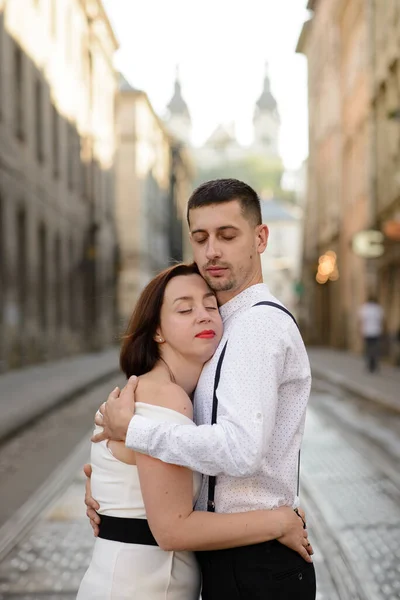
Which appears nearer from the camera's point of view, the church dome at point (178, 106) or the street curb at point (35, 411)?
the street curb at point (35, 411)

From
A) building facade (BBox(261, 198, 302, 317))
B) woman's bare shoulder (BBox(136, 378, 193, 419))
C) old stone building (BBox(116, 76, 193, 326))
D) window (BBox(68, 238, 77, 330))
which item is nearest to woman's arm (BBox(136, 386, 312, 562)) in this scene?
woman's bare shoulder (BBox(136, 378, 193, 419))

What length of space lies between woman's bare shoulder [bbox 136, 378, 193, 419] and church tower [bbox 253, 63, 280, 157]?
16727 centimetres

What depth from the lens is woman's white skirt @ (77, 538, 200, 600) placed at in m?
2.53

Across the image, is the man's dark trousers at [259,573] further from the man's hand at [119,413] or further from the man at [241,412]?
the man's hand at [119,413]

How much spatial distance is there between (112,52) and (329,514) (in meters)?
40.3

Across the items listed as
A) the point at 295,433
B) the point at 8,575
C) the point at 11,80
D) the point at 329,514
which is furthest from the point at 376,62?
the point at 295,433

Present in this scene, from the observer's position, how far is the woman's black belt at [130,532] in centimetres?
255

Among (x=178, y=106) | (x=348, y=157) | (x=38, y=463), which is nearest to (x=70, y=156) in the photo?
(x=348, y=157)

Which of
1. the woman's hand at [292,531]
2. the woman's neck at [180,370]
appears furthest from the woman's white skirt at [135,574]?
the woman's neck at [180,370]

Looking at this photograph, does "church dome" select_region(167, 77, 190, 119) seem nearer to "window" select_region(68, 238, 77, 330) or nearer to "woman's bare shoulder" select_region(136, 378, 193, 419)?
"window" select_region(68, 238, 77, 330)

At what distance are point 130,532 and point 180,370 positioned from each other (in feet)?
1.45

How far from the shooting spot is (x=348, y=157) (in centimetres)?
3650

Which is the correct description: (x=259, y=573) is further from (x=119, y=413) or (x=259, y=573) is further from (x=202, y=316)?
(x=202, y=316)

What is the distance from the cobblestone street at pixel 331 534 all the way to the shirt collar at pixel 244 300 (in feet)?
8.84
